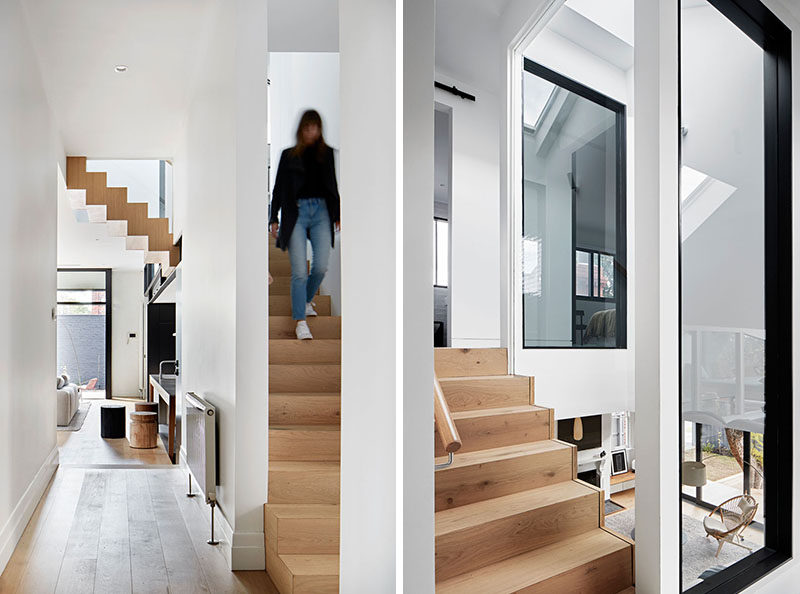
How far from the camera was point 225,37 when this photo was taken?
322 cm

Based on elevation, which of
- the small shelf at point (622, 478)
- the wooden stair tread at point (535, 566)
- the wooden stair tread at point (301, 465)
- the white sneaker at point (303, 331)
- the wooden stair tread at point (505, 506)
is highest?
the white sneaker at point (303, 331)

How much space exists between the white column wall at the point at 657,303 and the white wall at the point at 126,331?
1379cm

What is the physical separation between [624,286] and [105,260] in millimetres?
11456

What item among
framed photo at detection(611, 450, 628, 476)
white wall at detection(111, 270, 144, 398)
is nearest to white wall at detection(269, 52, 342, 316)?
framed photo at detection(611, 450, 628, 476)

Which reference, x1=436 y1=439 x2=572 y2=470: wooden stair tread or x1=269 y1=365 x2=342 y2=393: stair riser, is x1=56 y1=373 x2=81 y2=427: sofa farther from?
x1=436 y1=439 x2=572 y2=470: wooden stair tread

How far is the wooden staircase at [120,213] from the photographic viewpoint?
6.39 metres

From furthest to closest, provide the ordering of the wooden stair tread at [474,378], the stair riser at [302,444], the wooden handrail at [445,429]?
A: the wooden stair tread at [474,378], the stair riser at [302,444], the wooden handrail at [445,429]

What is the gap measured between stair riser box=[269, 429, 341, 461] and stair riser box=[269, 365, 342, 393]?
57 cm

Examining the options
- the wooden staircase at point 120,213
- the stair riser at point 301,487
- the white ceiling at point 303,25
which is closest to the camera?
the stair riser at point 301,487

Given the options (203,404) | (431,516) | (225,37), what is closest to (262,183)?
(225,37)

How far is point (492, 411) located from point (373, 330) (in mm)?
2042

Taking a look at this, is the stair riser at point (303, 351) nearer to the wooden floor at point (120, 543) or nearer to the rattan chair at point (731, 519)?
the wooden floor at point (120, 543)

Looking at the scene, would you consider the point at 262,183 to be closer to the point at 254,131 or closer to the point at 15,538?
the point at 254,131

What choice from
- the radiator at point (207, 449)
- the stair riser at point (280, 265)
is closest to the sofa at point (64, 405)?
the stair riser at point (280, 265)
